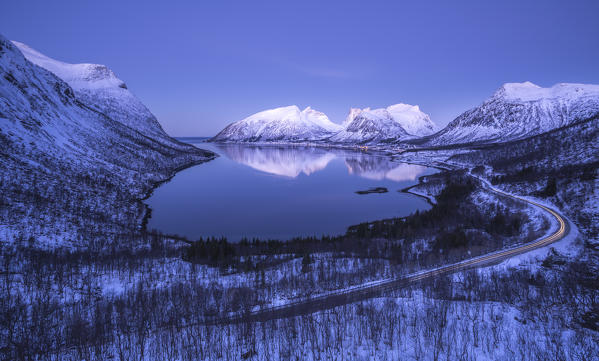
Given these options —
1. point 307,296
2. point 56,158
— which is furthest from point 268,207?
point 307,296

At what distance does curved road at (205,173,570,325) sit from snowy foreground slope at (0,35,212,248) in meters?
28.6

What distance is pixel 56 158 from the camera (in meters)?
56.0

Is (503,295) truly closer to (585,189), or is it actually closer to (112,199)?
(585,189)

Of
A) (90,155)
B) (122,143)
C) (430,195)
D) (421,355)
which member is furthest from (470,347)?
(122,143)

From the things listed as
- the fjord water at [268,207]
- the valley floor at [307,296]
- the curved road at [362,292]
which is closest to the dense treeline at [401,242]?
the valley floor at [307,296]

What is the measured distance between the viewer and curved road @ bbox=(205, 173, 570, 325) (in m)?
13.0

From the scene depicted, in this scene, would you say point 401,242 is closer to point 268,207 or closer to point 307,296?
point 307,296

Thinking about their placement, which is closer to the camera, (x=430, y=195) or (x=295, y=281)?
(x=295, y=281)

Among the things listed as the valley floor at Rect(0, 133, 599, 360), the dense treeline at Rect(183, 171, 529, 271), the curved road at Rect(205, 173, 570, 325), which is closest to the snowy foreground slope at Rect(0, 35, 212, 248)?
the valley floor at Rect(0, 133, 599, 360)

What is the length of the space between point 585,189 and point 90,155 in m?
109

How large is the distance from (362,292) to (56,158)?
69.6m

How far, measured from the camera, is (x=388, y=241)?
3625 centimetres

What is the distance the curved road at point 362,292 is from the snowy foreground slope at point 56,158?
2858 cm

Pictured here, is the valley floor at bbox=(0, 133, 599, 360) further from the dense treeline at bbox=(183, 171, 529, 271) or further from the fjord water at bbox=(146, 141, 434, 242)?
the fjord water at bbox=(146, 141, 434, 242)
